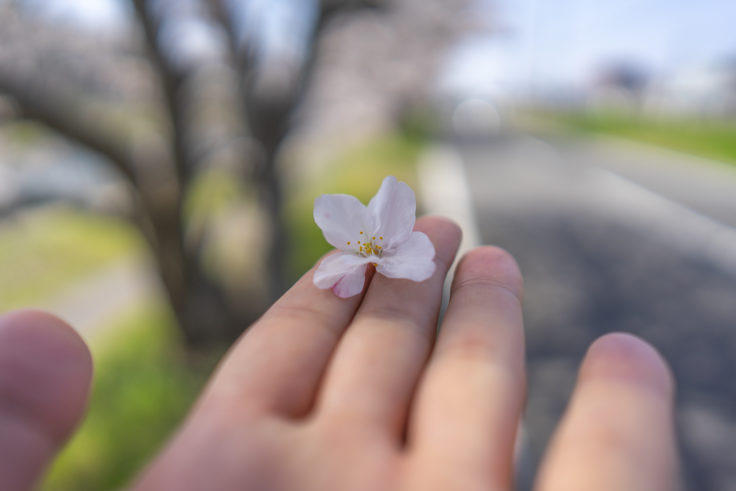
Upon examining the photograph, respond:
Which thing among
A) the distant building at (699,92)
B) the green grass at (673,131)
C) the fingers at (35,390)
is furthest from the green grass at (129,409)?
the distant building at (699,92)

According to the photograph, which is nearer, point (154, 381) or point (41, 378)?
point (41, 378)

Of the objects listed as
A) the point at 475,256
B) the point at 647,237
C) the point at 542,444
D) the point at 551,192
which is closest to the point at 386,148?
the point at 551,192

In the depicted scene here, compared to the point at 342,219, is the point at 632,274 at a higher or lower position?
lower

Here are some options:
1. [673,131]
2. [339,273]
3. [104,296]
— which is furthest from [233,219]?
[673,131]

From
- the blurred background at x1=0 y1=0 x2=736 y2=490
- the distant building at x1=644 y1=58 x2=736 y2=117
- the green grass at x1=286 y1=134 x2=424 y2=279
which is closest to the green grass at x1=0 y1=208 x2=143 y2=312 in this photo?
the blurred background at x1=0 y1=0 x2=736 y2=490

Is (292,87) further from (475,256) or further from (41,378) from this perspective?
(41,378)

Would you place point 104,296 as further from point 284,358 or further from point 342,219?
point 284,358
